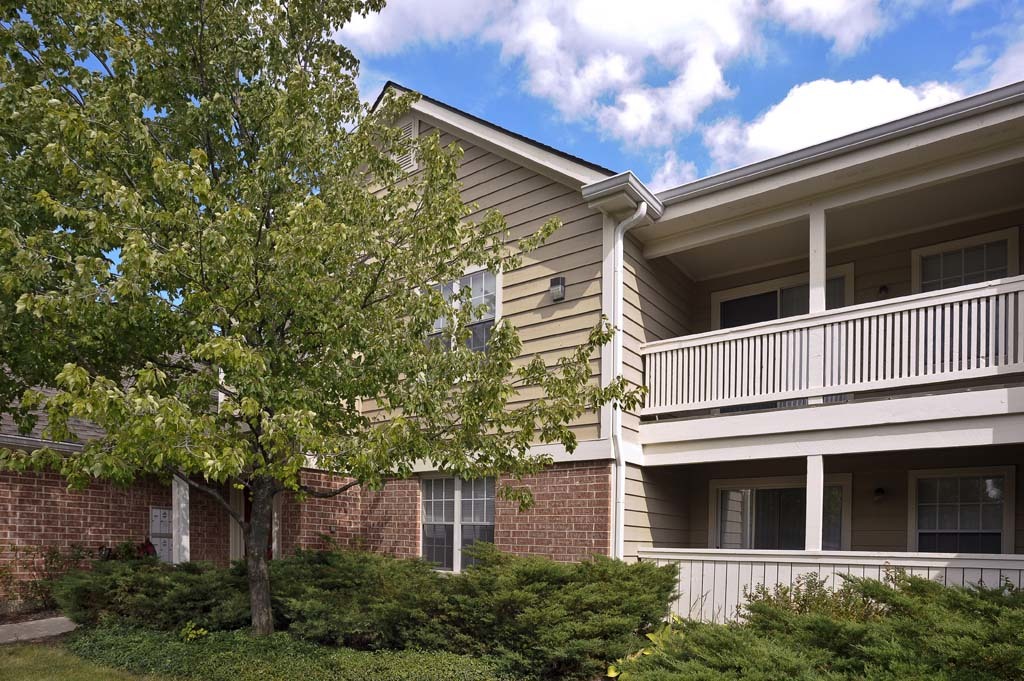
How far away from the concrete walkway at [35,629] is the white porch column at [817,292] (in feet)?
33.0

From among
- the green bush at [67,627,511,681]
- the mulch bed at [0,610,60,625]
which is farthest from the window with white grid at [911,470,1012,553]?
the mulch bed at [0,610,60,625]

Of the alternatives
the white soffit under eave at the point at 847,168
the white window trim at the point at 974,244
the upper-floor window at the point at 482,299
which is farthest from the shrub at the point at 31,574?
the white window trim at the point at 974,244

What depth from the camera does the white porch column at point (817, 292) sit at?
905cm

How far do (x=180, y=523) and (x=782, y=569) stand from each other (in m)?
9.48

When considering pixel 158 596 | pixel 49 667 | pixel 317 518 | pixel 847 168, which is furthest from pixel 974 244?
pixel 49 667

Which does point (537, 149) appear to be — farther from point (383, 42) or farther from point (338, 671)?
point (338, 671)

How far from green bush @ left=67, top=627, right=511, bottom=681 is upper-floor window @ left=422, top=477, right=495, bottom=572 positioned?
2.92m

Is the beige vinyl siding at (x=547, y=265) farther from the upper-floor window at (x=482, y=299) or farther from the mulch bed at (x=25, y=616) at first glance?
the mulch bed at (x=25, y=616)

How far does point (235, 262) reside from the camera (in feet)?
22.7

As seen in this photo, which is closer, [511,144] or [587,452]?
[587,452]

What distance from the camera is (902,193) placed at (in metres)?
8.79

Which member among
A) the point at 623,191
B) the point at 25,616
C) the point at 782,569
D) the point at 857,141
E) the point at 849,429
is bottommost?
the point at 25,616

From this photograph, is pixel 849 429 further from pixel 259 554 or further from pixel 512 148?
pixel 259 554

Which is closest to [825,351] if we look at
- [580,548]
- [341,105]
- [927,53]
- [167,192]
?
[580,548]
